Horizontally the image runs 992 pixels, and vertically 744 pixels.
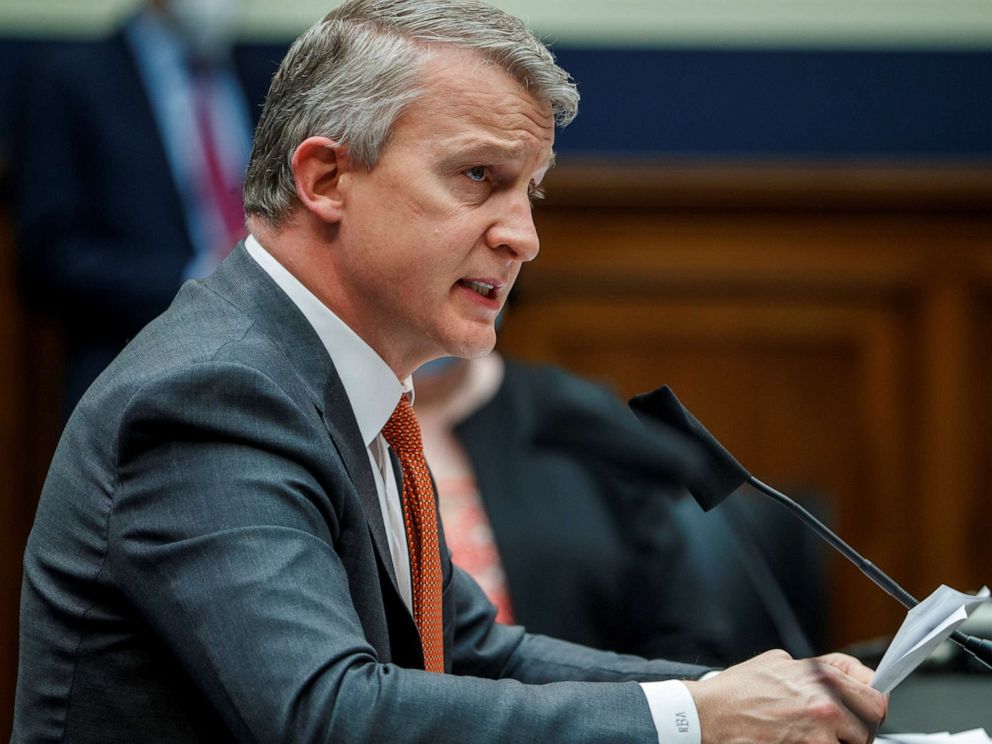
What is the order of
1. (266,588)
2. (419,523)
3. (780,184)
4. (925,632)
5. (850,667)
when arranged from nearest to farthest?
(266,588) → (925,632) → (850,667) → (419,523) → (780,184)

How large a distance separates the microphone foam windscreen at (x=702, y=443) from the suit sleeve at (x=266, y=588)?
0.27 meters

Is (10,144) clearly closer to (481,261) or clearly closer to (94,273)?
(94,273)

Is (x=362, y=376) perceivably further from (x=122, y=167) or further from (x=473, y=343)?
(x=122, y=167)

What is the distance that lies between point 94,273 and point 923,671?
1.83 metres

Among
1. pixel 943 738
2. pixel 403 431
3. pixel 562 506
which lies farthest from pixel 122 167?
pixel 943 738

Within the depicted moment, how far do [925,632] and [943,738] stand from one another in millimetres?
206

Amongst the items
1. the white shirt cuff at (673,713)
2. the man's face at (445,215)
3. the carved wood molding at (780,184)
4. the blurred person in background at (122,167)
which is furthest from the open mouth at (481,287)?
the carved wood molding at (780,184)

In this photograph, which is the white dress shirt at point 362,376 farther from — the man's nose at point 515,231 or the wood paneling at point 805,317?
the wood paneling at point 805,317

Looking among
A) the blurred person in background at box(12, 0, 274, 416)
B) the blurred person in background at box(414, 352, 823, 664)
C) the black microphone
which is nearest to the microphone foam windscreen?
the black microphone

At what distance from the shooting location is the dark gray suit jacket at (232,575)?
45.8 inches

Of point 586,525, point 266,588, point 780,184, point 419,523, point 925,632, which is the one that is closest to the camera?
point 266,588

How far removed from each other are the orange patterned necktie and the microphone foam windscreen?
26cm

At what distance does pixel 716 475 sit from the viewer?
1428 millimetres

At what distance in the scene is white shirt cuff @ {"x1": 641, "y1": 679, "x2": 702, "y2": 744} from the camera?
3.96ft
